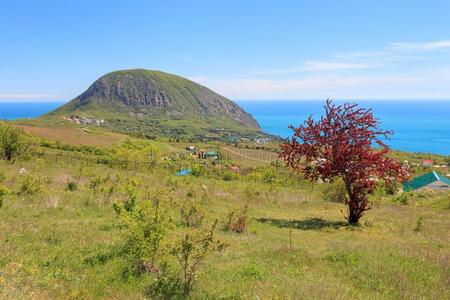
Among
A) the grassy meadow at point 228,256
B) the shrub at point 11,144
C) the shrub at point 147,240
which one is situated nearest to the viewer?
the grassy meadow at point 228,256

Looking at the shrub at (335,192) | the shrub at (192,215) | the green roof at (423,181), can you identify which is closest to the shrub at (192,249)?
the shrub at (192,215)

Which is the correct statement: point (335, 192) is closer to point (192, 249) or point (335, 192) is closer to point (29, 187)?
point (29, 187)

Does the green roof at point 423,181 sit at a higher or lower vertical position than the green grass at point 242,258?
lower

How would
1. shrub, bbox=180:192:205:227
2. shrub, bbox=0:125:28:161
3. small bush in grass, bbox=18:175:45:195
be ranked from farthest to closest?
shrub, bbox=0:125:28:161 < small bush in grass, bbox=18:175:45:195 < shrub, bbox=180:192:205:227

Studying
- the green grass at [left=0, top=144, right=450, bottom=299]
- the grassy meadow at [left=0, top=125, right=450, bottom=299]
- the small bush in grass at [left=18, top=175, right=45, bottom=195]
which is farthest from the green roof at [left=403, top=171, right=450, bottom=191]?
the small bush in grass at [left=18, top=175, right=45, bottom=195]

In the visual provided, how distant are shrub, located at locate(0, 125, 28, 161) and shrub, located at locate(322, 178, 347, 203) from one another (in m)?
27.1

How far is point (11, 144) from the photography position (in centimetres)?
3209

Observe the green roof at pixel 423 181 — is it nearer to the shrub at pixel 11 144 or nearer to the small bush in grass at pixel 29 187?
the small bush in grass at pixel 29 187

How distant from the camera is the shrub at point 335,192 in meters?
27.7

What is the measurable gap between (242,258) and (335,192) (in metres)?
20.1

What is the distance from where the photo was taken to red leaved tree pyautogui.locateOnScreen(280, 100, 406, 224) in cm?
1731

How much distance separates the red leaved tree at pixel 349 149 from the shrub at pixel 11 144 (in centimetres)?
2610

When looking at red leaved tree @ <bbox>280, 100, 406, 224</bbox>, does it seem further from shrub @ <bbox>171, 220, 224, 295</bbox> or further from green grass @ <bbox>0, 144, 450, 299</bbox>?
shrub @ <bbox>171, 220, 224, 295</bbox>

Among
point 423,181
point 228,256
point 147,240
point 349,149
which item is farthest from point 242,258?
point 423,181
